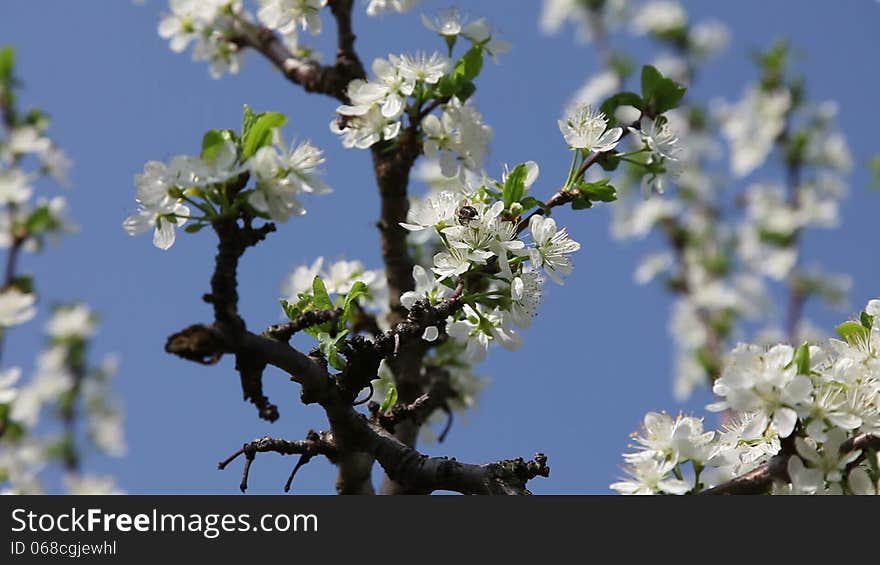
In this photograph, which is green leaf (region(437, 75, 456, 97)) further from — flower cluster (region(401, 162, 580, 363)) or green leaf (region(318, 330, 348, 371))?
green leaf (region(318, 330, 348, 371))

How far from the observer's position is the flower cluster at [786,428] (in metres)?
1.91

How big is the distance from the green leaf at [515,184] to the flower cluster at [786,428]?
570 mm

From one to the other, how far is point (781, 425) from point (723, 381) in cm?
14

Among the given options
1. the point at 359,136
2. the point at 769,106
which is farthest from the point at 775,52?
the point at 359,136

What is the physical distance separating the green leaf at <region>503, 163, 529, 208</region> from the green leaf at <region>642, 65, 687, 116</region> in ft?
1.38

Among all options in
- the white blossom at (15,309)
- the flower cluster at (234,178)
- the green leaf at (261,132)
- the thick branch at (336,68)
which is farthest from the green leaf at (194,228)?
the white blossom at (15,309)

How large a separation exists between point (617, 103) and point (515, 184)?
15.7 inches

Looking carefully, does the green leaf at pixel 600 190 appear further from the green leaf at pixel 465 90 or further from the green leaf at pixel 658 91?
the green leaf at pixel 465 90

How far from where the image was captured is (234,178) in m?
1.63

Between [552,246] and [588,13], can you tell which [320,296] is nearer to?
[552,246]

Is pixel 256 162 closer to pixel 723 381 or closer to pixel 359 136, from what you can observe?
pixel 359 136

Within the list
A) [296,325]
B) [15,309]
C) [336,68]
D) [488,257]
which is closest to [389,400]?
[488,257]

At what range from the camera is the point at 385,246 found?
3.14 m

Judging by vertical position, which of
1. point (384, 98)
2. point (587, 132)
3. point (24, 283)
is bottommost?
point (587, 132)
